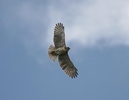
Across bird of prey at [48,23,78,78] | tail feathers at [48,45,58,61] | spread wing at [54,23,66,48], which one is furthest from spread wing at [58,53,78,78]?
spread wing at [54,23,66,48]

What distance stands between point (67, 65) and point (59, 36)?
7.02 feet

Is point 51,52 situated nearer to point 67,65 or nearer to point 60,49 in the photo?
point 60,49

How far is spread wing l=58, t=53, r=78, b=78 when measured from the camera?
2376 inches

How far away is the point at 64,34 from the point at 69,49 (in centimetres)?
102

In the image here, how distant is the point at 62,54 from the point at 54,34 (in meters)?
1.41

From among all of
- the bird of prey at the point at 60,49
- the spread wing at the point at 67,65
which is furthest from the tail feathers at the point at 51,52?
the spread wing at the point at 67,65

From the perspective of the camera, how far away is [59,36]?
59.8 metres

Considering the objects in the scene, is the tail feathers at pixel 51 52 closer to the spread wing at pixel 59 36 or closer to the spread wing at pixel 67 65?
the spread wing at pixel 59 36

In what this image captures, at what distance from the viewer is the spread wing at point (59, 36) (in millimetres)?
59719

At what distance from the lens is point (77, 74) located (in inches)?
2395

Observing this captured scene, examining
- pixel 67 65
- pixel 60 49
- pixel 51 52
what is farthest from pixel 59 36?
pixel 67 65

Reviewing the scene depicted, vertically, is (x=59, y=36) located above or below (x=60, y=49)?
above

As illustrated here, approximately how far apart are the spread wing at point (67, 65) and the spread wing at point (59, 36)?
890 millimetres

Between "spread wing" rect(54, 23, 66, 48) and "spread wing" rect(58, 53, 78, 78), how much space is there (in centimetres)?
89
